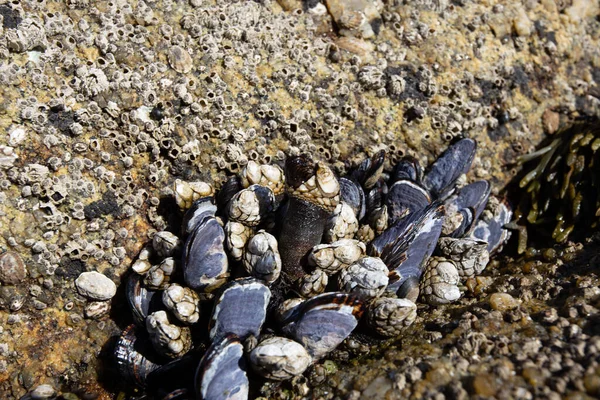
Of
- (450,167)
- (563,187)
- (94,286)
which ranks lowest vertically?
(94,286)

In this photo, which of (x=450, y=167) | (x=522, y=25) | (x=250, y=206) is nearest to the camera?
(x=250, y=206)

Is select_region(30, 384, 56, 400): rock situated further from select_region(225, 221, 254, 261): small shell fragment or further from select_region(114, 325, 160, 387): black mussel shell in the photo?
select_region(225, 221, 254, 261): small shell fragment

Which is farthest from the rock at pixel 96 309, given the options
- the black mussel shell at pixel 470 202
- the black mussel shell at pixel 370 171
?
the black mussel shell at pixel 470 202

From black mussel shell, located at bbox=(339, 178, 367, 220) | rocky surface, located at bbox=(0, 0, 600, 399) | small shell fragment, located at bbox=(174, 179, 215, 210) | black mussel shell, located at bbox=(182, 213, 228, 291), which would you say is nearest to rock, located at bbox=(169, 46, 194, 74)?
rocky surface, located at bbox=(0, 0, 600, 399)

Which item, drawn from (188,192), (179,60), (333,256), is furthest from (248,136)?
(333,256)

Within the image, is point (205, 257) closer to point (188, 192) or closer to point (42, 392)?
point (188, 192)

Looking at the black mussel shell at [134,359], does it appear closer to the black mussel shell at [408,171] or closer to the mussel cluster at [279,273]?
the mussel cluster at [279,273]

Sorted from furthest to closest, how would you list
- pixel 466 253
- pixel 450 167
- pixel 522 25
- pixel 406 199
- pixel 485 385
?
pixel 522 25, pixel 450 167, pixel 406 199, pixel 466 253, pixel 485 385

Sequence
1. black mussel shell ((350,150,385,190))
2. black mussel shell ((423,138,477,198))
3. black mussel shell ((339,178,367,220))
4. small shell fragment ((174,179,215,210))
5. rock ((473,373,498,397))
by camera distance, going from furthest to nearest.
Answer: black mussel shell ((423,138,477,198)), black mussel shell ((350,150,385,190)), black mussel shell ((339,178,367,220)), small shell fragment ((174,179,215,210)), rock ((473,373,498,397))
